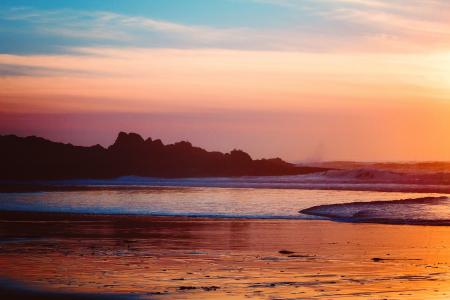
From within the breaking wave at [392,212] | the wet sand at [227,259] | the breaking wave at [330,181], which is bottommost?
the wet sand at [227,259]

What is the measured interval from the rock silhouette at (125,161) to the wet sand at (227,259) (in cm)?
5145

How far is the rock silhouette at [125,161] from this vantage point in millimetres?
78000

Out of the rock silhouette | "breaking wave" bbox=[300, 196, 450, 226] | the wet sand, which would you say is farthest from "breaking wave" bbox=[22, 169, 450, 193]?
the wet sand

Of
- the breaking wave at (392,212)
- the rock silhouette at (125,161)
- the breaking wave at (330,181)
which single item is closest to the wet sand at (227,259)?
the breaking wave at (392,212)

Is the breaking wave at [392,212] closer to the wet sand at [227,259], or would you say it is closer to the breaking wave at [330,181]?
the wet sand at [227,259]

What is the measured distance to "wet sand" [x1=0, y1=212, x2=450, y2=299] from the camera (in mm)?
13258

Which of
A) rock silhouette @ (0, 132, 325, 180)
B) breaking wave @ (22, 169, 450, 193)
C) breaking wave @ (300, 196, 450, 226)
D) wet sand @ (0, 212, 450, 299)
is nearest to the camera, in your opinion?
wet sand @ (0, 212, 450, 299)

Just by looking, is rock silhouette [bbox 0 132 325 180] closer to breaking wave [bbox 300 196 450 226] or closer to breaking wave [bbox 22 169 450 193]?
breaking wave [bbox 22 169 450 193]

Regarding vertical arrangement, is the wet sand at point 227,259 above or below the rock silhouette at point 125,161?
below

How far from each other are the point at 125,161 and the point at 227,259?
67.6m

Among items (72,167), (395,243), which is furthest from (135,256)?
(72,167)

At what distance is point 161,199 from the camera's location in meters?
38.6

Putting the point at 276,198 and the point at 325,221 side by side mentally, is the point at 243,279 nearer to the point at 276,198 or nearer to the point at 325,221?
the point at 325,221

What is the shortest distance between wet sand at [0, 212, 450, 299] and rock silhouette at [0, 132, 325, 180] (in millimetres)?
51454
